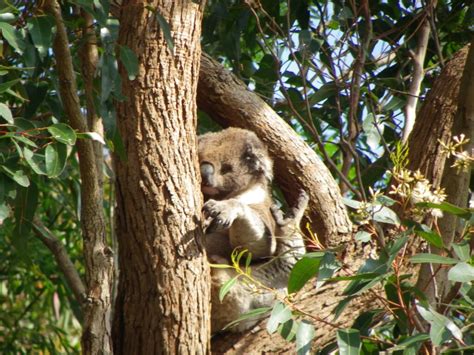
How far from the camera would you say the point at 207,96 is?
11.7ft

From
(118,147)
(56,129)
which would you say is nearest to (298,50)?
(118,147)

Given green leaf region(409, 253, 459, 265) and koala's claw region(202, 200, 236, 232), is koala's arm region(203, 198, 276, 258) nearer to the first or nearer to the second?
koala's claw region(202, 200, 236, 232)

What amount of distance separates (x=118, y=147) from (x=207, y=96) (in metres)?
1.13

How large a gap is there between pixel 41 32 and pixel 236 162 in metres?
1.12

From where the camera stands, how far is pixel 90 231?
8.63ft

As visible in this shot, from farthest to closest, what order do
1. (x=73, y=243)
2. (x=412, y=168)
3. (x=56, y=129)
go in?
(x=73, y=243) → (x=412, y=168) → (x=56, y=129)

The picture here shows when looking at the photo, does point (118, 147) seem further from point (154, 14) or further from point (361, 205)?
point (361, 205)

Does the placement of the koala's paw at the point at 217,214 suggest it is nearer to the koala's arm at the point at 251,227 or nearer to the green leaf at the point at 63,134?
the koala's arm at the point at 251,227

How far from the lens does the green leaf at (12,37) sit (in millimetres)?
2332

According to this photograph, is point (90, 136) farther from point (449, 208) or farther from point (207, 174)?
point (449, 208)

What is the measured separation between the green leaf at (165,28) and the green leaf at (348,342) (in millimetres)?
1058

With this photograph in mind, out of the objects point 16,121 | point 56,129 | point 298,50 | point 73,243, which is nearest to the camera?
point 56,129

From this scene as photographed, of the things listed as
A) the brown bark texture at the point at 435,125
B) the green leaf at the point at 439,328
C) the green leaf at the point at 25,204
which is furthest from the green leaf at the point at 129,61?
the brown bark texture at the point at 435,125

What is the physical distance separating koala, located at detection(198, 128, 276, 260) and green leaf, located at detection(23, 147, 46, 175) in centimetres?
94
